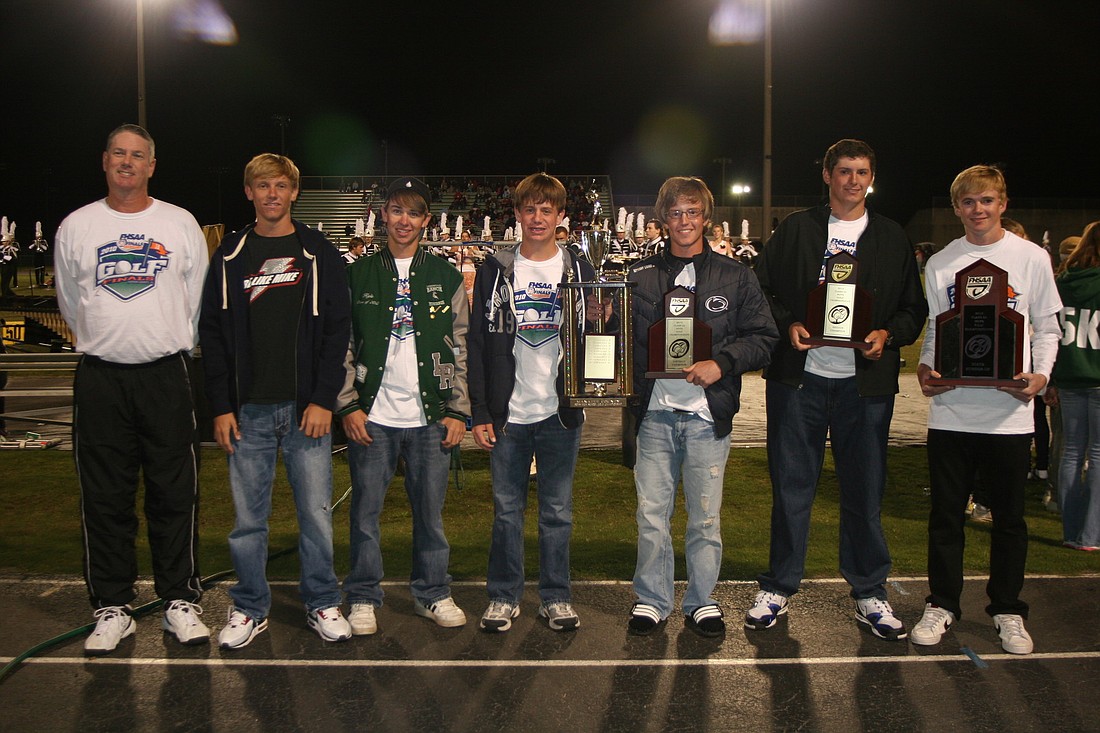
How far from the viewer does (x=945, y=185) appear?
50.8 meters

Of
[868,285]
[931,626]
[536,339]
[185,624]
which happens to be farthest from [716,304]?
[185,624]

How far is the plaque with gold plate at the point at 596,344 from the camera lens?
4320 millimetres

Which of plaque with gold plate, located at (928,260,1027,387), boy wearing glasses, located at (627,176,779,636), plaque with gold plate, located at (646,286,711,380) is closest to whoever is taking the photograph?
plaque with gold plate, located at (928,260,1027,387)

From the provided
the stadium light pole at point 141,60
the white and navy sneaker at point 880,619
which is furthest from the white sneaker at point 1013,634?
the stadium light pole at point 141,60

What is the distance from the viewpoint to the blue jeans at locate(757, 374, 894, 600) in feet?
14.7

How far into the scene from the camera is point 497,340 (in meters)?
4.40

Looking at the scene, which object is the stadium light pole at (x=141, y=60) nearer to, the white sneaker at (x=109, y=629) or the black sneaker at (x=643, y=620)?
the white sneaker at (x=109, y=629)

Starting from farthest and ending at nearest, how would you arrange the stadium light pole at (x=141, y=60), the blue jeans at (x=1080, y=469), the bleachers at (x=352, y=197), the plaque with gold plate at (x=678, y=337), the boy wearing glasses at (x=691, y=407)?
1. the bleachers at (x=352, y=197)
2. the stadium light pole at (x=141, y=60)
3. the blue jeans at (x=1080, y=469)
4. the boy wearing glasses at (x=691, y=407)
5. the plaque with gold plate at (x=678, y=337)

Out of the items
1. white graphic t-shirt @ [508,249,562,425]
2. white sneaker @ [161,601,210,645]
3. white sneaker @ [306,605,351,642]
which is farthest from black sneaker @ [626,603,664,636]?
white sneaker @ [161,601,210,645]

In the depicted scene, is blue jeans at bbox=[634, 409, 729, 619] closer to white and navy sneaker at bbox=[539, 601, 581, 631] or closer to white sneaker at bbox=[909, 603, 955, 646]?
white and navy sneaker at bbox=[539, 601, 581, 631]

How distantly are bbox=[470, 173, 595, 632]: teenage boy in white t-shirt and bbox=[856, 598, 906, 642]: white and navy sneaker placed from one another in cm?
145

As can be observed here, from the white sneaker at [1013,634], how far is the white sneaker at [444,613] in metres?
2.62

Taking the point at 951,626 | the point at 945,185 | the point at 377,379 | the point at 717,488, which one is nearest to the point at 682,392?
the point at 717,488

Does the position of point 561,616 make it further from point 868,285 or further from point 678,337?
point 868,285
